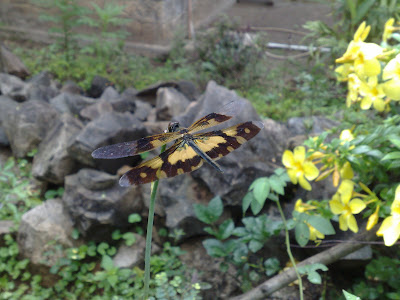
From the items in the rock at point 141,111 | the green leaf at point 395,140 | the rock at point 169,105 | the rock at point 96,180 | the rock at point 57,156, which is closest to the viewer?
the green leaf at point 395,140

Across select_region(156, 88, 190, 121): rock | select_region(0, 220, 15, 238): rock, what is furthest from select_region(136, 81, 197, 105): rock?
select_region(0, 220, 15, 238): rock

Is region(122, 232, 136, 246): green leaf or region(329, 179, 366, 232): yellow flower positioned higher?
region(329, 179, 366, 232): yellow flower

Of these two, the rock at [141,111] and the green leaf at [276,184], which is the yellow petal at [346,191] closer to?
the green leaf at [276,184]

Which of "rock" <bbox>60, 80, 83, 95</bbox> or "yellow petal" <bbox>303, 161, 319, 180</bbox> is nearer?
"yellow petal" <bbox>303, 161, 319, 180</bbox>

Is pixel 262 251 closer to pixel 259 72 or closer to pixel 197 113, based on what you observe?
pixel 197 113

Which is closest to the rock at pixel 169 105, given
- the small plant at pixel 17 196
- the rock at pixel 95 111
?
the rock at pixel 95 111

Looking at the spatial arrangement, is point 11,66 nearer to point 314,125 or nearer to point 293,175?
point 314,125

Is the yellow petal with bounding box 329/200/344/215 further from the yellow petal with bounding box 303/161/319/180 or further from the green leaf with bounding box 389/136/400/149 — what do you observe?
the green leaf with bounding box 389/136/400/149
